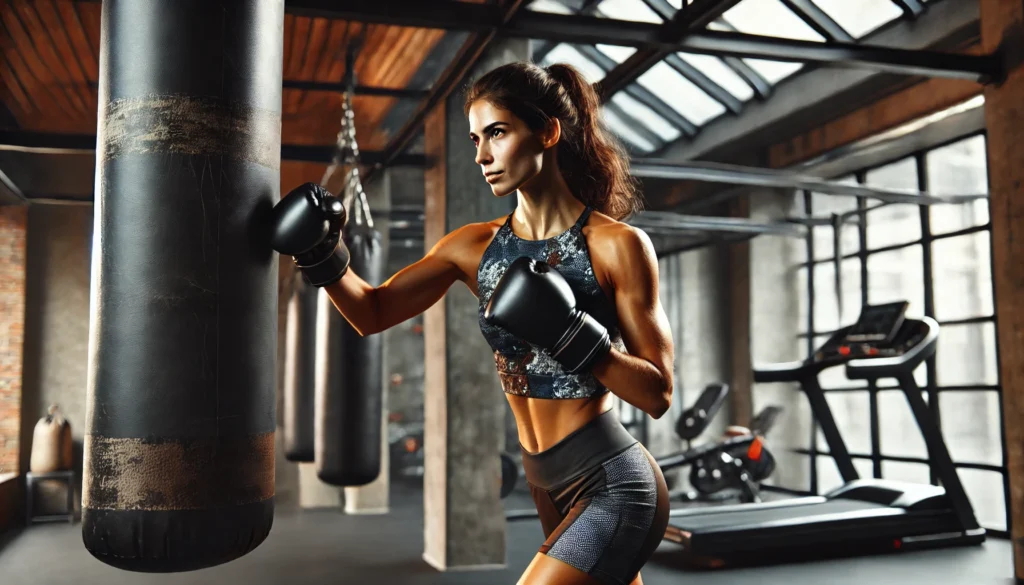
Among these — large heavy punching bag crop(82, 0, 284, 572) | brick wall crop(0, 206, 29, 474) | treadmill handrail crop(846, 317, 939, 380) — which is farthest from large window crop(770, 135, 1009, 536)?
brick wall crop(0, 206, 29, 474)

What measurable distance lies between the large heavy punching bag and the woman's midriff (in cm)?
58

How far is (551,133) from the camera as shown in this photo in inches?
78.1

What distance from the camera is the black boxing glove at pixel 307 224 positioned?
176 cm

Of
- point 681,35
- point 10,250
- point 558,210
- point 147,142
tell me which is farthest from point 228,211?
point 10,250

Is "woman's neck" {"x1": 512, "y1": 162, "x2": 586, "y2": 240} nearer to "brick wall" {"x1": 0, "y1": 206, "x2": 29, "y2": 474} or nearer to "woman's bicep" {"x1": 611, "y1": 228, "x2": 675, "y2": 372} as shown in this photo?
"woman's bicep" {"x1": 611, "y1": 228, "x2": 675, "y2": 372}

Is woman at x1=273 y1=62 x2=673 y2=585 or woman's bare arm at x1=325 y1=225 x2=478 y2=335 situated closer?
woman at x1=273 y1=62 x2=673 y2=585

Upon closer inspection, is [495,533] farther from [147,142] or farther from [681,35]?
[147,142]

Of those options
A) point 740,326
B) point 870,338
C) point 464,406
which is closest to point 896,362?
point 870,338

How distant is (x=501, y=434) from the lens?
556cm

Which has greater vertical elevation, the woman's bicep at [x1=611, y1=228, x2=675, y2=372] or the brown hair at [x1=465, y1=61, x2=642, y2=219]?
the brown hair at [x1=465, y1=61, x2=642, y2=219]

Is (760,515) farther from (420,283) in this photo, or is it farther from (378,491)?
(420,283)

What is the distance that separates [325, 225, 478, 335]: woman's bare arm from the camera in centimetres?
212

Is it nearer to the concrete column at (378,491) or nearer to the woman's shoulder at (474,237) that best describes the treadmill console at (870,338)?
the concrete column at (378,491)

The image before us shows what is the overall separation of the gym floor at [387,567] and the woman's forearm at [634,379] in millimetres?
3646
